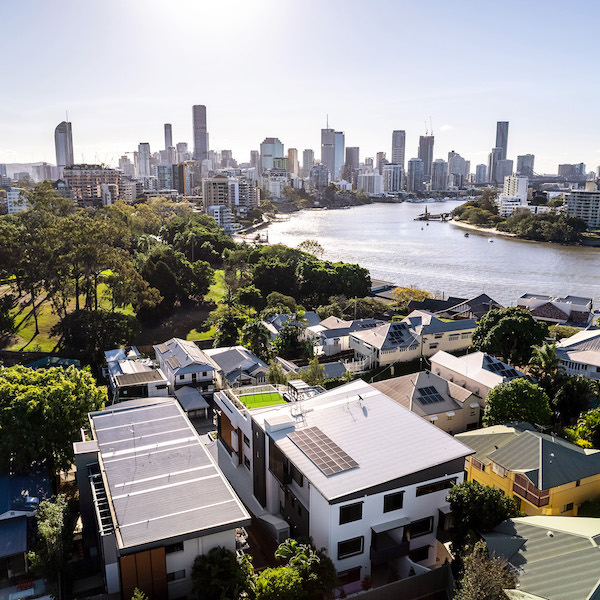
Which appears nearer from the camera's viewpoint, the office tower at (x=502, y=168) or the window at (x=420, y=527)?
the window at (x=420, y=527)

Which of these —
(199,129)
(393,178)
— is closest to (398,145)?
(393,178)

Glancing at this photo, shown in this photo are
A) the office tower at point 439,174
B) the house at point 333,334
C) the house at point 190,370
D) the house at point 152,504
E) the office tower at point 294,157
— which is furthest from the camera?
the office tower at point 294,157

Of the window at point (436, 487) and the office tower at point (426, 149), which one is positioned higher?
the office tower at point (426, 149)

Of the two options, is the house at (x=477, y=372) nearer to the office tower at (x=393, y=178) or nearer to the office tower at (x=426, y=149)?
the office tower at (x=393, y=178)

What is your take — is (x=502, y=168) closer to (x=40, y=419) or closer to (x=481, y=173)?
(x=481, y=173)

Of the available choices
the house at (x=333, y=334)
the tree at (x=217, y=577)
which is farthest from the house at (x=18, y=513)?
the house at (x=333, y=334)

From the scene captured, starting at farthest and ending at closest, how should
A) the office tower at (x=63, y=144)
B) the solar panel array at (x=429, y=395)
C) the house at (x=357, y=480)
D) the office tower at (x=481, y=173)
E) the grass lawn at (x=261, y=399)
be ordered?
the office tower at (x=481, y=173), the office tower at (x=63, y=144), the solar panel array at (x=429, y=395), the grass lawn at (x=261, y=399), the house at (x=357, y=480)
